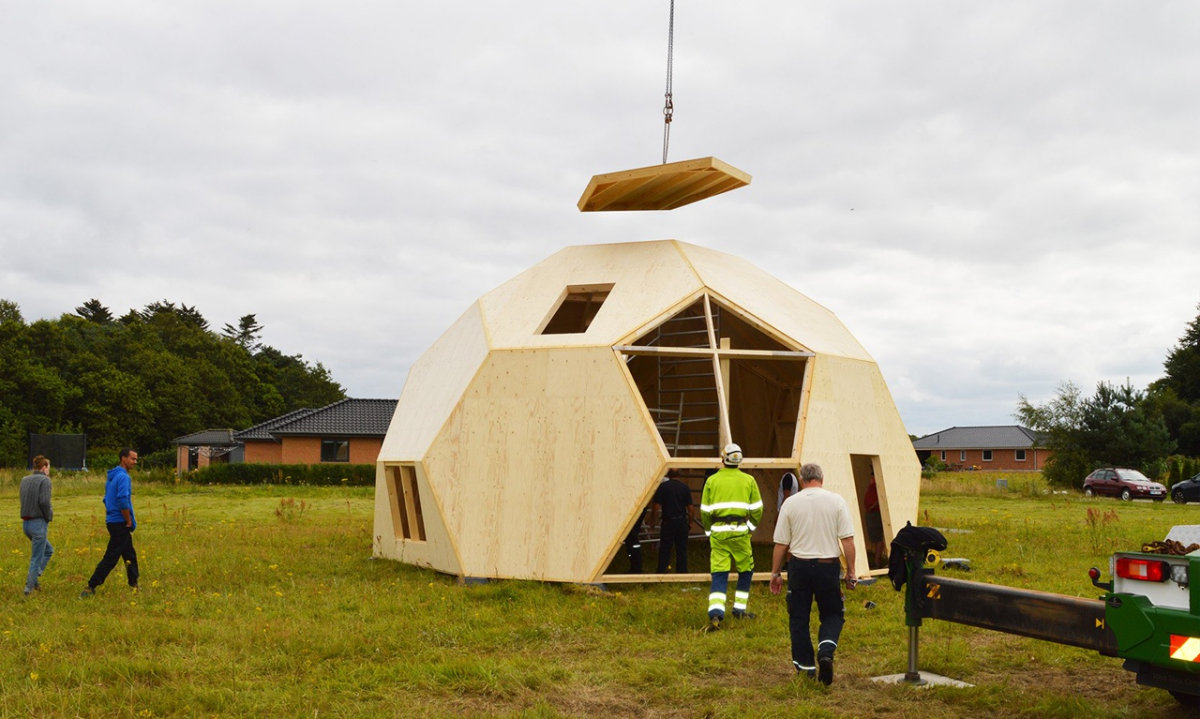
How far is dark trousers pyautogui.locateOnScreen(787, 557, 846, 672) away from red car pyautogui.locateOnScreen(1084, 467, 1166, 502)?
30.1 meters

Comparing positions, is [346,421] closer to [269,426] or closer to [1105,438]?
[269,426]

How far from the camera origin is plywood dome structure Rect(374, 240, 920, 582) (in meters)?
11.6

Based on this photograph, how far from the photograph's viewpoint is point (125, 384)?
59344 mm

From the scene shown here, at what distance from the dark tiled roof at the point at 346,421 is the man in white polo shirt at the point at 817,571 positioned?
120ft

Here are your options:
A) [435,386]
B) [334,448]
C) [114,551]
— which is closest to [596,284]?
[435,386]

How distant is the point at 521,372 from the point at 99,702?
254 inches

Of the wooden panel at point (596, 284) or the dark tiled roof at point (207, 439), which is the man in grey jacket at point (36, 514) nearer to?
the wooden panel at point (596, 284)

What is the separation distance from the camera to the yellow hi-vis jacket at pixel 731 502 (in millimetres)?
9609

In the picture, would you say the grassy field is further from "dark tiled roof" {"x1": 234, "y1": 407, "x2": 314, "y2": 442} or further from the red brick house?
"dark tiled roof" {"x1": 234, "y1": 407, "x2": 314, "y2": 442}

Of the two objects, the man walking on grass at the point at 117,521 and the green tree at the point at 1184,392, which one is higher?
the green tree at the point at 1184,392

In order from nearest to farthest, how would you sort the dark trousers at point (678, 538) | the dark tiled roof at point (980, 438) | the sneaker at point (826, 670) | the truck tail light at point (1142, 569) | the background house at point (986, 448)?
the truck tail light at point (1142, 569) < the sneaker at point (826, 670) < the dark trousers at point (678, 538) < the background house at point (986, 448) < the dark tiled roof at point (980, 438)

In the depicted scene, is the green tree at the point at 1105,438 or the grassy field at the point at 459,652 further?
the green tree at the point at 1105,438

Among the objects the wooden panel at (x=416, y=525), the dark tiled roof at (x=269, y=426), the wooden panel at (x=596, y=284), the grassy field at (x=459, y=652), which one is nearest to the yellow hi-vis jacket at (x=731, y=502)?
the grassy field at (x=459, y=652)

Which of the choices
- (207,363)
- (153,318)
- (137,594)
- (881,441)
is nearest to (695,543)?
(881,441)
